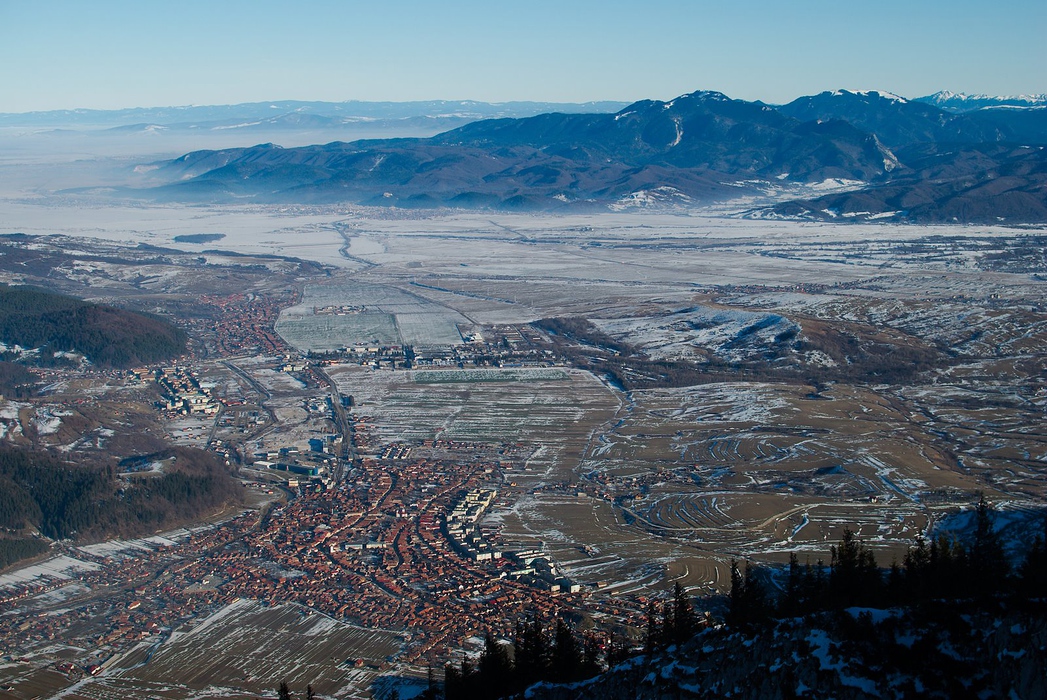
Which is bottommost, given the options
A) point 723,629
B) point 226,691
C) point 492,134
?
point 226,691

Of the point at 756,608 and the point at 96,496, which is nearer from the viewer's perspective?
the point at 756,608

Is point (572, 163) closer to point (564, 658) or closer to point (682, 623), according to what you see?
point (682, 623)

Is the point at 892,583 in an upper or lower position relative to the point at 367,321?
upper

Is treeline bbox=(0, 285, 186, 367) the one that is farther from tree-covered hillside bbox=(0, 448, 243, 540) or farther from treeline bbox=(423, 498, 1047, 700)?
treeline bbox=(423, 498, 1047, 700)

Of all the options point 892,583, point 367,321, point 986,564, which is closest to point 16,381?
point 367,321

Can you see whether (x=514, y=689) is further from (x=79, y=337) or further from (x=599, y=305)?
(x=599, y=305)

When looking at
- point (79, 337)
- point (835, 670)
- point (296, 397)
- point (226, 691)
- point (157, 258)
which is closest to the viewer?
point (835, 670)

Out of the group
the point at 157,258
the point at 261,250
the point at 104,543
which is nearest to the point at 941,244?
the point at 261,250
